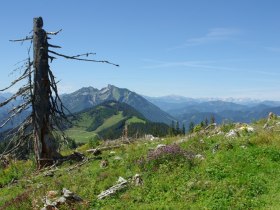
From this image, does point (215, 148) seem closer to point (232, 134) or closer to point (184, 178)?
point (232, 134)

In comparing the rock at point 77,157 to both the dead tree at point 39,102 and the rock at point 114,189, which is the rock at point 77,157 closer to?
the dead tree at point 39,102

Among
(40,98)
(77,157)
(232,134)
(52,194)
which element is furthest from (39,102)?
(232,134)

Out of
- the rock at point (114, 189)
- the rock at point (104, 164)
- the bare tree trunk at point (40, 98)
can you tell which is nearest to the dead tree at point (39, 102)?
the bare tree trunk at point (40, 98)

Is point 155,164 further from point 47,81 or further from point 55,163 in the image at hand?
point 47,81

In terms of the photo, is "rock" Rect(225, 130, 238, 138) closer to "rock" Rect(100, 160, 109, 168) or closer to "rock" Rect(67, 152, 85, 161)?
"rock" Rect(100, 160, 109, 168)

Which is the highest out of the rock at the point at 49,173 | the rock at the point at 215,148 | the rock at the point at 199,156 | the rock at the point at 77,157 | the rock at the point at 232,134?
the rock at the point at 232,134

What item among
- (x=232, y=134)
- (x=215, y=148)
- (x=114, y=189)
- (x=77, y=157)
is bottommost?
(x=114, y=189)

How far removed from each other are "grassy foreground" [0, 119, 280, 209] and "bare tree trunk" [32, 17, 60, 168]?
5.21 ft

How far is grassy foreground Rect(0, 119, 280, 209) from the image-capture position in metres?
11.1

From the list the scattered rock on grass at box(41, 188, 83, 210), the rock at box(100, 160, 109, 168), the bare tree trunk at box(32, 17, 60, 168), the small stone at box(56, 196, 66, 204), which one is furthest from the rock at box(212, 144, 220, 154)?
the bare tree trunk at box(32, 17, 60, 168)

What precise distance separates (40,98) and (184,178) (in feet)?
32.6

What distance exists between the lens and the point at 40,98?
62.5 feet

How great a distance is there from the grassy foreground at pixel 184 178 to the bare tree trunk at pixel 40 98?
159cm

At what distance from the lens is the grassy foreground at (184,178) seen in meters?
11.1
